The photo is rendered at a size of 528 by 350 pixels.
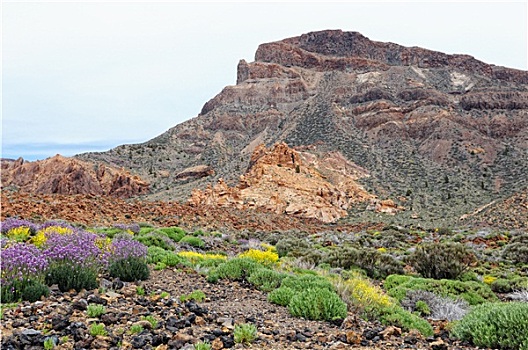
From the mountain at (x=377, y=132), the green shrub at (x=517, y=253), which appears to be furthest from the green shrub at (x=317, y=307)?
the mountain at (x=377, y=132)

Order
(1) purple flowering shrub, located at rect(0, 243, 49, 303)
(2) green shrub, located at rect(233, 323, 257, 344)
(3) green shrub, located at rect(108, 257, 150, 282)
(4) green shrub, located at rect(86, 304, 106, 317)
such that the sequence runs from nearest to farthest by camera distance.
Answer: (2) green shrub, located at rect(233, 323, 257, 344)
(4) green shrub, located at rect(86, 304, 106, 317)
(1) purple flowering shrub, located at rect(0, 243, 49, 303)
(3) green shrub, located at rect(108, 257, 150, 282)

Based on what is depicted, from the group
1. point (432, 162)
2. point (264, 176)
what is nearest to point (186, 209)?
point (264, 176)

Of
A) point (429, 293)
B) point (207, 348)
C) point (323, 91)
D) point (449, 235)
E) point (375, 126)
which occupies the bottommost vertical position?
point (449, 235)

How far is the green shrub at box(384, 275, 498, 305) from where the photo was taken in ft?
33.0

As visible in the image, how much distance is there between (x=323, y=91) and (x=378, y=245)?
2572 inches

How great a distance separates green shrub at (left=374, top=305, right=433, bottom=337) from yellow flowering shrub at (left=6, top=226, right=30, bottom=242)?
27.8 ft

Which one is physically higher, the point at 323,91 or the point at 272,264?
the point at 323,91

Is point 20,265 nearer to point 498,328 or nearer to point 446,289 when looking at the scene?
point 498,328

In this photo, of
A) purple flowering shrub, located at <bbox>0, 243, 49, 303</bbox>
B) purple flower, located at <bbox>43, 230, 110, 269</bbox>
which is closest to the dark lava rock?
purple flowering shrub, located at <bbox>0, 243, 49, 303</bbox>

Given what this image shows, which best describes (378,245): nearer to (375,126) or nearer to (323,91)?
(375,126)

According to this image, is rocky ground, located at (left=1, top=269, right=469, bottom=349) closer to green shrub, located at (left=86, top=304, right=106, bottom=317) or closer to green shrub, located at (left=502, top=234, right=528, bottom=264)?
green shrub, located at (left=86, top=304, right=106, bottom=317)

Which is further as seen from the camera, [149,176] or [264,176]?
[149,176]

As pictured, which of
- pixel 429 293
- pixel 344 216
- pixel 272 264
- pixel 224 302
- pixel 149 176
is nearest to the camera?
pixel 224 302

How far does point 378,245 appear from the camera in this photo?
22.6m
